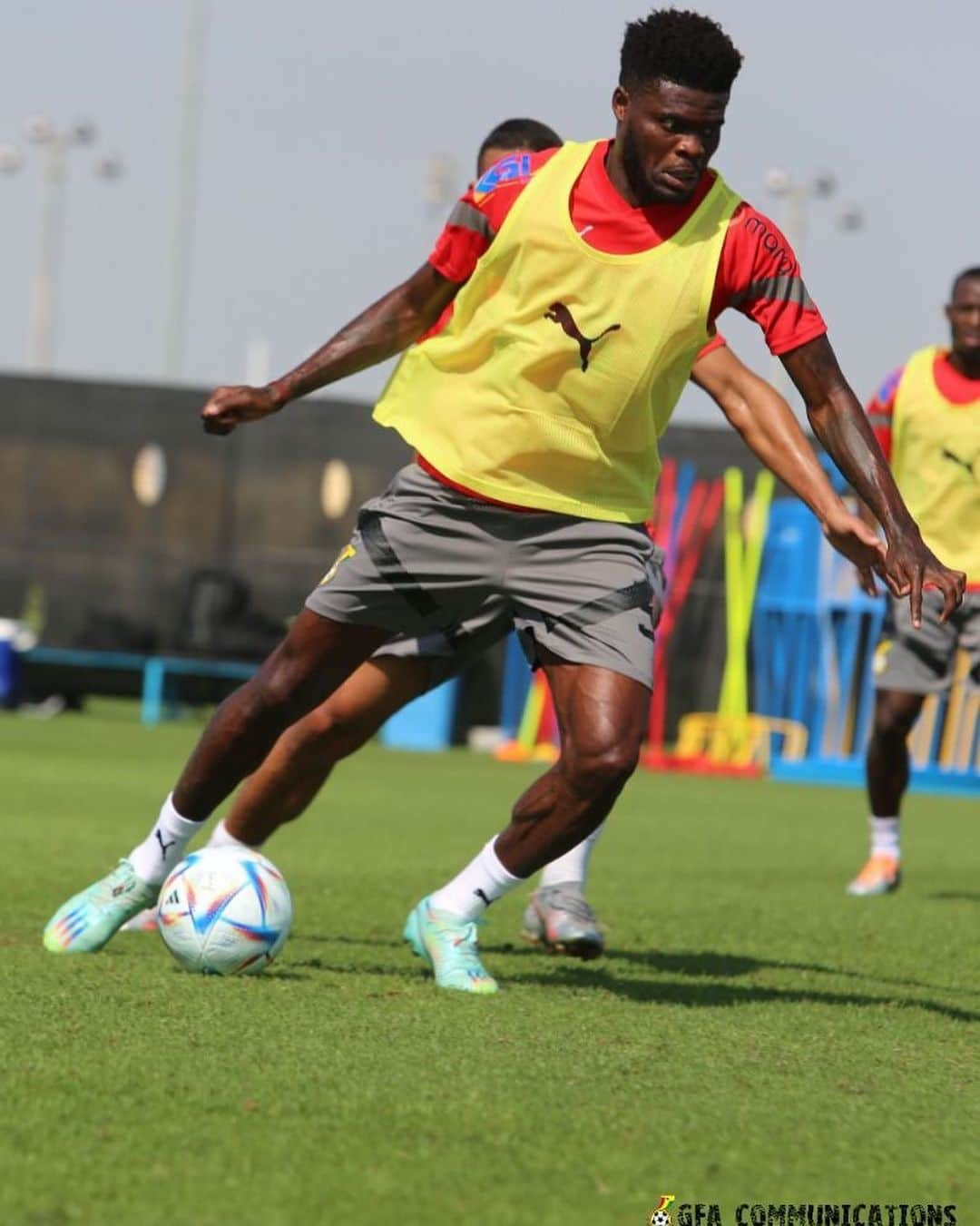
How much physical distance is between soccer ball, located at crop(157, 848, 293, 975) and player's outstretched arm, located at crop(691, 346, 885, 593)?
5.83 ft

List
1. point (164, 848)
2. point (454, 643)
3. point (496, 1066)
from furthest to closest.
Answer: point (454, 643) → point (164, 848) → point (496, 1066)

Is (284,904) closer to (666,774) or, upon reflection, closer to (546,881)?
(546,881)

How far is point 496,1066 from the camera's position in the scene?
480cm

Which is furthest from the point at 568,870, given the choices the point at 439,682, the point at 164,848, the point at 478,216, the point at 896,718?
the point at 896,718

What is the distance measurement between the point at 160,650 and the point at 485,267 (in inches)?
711

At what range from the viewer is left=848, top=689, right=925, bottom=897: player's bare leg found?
995 centimetres

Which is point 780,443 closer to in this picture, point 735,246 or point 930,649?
point 735,246

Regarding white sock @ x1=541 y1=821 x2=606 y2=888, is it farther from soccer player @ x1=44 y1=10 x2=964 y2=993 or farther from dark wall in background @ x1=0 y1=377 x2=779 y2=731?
dark wall in background @ x1=0 y1=377 x2=779 y2=731

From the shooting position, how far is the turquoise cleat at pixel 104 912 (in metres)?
6.28

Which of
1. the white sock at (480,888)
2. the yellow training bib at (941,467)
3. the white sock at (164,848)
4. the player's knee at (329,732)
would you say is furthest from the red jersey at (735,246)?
the yellow training bib at (941,467)

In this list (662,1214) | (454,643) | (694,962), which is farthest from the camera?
(694,962)

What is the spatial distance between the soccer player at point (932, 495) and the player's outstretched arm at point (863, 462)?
13.4ft

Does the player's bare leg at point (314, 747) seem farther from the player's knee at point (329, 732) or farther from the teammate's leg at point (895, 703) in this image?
the teammate's leg at point (895, 703)

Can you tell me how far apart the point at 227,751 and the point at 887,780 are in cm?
467
